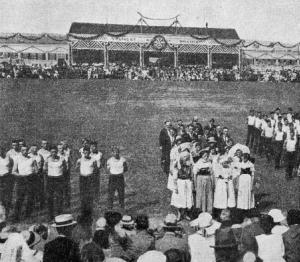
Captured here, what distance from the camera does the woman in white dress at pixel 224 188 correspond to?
9.52 metres

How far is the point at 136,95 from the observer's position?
25.8 meters

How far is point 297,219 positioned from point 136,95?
2037 cm

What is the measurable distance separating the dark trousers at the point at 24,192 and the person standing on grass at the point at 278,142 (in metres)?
7.69

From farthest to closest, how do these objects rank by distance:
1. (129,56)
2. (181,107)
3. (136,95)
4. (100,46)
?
(129,56) → (100,46) → (136,95) → (181,107)

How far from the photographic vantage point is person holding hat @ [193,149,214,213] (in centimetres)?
960

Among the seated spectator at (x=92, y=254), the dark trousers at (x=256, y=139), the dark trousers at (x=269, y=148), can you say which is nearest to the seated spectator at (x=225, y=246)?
the seated spectator at (x=92, y=254)

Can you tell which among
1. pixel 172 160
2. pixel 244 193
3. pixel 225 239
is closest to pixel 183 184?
pixel 244 193

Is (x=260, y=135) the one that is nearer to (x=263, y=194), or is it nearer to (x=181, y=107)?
(x=263, y=194)

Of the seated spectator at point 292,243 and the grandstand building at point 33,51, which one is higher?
the grandstand building at point 33,51

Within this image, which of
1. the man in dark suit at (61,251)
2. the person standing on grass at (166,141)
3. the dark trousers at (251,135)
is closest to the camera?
the man in dark suit at (61,251)

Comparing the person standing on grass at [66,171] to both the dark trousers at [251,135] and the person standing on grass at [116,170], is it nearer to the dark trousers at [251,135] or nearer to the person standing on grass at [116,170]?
the person standing on grass at [116,170]

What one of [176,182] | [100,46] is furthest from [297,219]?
[100,46]

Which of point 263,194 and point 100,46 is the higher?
point 100,46

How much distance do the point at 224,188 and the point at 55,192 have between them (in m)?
3.65
